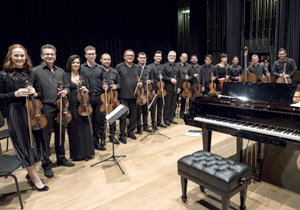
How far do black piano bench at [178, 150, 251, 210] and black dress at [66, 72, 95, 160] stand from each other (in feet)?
5.40

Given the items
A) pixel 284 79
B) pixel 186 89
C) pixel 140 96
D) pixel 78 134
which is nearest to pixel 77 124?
pixel 78 134

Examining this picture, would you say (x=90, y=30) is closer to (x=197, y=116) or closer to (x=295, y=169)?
(x=197, y=116)

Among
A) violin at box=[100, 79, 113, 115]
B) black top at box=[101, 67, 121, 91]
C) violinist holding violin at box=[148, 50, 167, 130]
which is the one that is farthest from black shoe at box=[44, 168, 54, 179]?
Result: violinist holding violin at box=[148, 50, 167, 130]

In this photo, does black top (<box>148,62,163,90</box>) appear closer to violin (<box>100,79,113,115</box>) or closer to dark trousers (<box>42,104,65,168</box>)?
violin (<box>100,79,113,115</box>)

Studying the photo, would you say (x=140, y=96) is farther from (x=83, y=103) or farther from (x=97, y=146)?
(x=83, y=103)

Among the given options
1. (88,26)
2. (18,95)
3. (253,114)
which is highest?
(88,26)

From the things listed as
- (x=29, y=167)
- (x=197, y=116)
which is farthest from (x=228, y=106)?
(x=29, y=167)

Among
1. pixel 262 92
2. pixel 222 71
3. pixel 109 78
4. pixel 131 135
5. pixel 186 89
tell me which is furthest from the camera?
pixel 222 71

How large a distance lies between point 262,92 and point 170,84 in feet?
8.28

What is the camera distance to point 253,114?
7.75ft

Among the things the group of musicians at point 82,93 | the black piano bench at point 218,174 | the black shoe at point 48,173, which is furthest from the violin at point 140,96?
the black piano bench at point 218,174

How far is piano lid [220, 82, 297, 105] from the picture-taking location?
2404mm

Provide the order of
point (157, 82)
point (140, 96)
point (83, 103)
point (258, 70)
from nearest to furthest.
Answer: point (83, 103) < point (140, 96) < point (157, 82) < point (258, 70)

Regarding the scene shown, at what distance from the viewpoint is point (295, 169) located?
294cm
